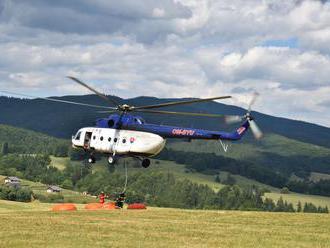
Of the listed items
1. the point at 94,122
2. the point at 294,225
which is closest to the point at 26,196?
the point at 94,122

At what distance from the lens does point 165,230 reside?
4369 centimetres

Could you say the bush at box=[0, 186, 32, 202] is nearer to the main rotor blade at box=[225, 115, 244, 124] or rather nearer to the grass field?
the grass field

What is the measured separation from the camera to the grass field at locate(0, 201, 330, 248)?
37531mm

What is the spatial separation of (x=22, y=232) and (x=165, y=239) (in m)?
9.45

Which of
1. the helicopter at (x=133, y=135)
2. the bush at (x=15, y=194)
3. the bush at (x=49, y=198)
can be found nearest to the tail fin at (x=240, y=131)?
the helicopter at (x=133, y=135)

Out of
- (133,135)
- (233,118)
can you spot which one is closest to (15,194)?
(133,135)

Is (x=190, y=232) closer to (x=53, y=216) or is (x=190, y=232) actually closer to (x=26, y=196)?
(x=53, y=216)

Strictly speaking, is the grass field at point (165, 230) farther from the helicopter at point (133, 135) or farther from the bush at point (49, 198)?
the bush at point (49, 198)

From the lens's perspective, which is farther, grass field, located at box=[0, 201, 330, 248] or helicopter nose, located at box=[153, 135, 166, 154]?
helicopter nose, located at box=[153, 135, 166, 154]

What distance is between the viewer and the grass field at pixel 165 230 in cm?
3753

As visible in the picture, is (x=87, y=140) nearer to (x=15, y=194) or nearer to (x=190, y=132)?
(x=190, y=132)

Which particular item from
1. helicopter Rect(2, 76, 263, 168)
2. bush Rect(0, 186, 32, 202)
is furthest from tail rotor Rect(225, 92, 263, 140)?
bush Rect(0, 186, 32, 202)

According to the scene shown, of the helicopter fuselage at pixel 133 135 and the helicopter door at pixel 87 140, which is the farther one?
the helicopter door at pixel 87 140

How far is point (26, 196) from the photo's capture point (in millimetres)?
180625
